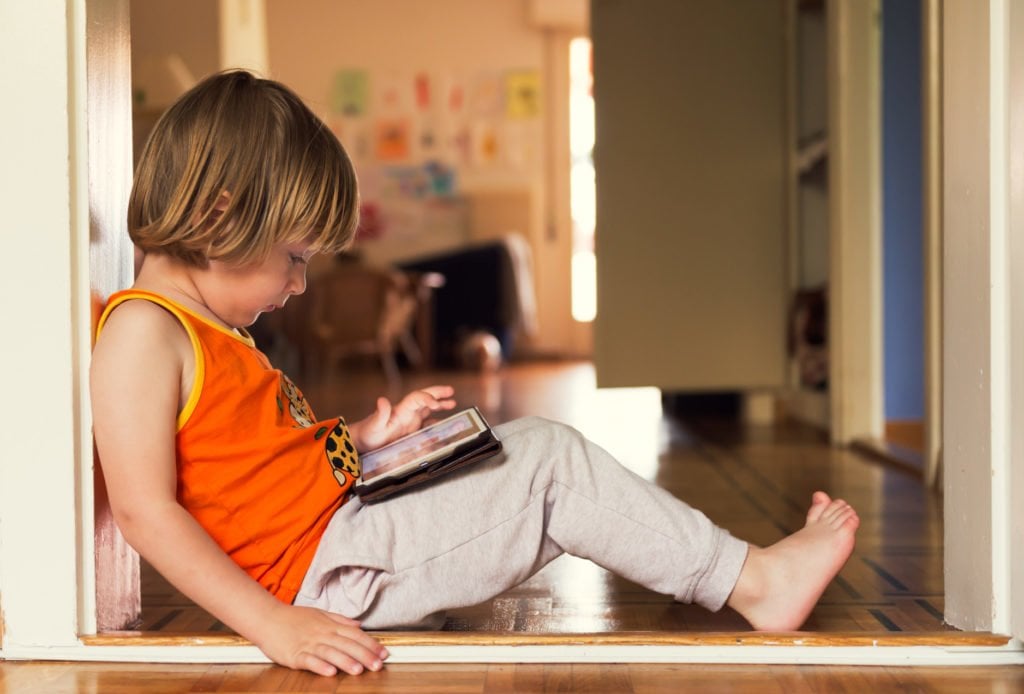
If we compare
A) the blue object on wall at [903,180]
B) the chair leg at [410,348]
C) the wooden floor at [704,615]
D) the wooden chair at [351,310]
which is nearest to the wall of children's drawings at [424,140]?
the chair leg at [410,348]

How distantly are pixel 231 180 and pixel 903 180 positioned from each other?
207 centimetres

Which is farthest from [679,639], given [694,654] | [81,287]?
[81,287]

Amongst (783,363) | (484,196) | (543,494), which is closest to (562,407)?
(783,363)

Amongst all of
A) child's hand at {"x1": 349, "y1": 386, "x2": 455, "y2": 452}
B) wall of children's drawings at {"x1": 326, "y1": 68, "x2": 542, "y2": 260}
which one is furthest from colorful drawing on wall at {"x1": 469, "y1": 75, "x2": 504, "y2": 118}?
child's hand at {"x1": 349, "y1": 386, "x2": 455, "y2": 452}

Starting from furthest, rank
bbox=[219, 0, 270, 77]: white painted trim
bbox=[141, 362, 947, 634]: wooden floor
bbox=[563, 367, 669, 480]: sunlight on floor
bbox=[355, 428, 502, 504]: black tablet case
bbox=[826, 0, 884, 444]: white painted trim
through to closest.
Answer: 1. bbox=[219, 0, 270, 77]: white painted trim
2. bbox=[826, 0, 884, 444]: white painted trim
3. bbox=[563, 367, 669, 480]: sunlight on floor
4. bbox=[141, 362, 947, 634]: wooden floor
5. bbox=[355, 428, 502, 504]: black tablet case

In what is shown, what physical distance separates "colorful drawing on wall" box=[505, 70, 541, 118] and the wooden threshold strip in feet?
20.6

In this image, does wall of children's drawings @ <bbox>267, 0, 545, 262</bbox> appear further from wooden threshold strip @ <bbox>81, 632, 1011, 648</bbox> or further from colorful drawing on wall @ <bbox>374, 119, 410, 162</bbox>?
wooden threshold strip @ <bbox>81, 632, 1011, 648</bbox>

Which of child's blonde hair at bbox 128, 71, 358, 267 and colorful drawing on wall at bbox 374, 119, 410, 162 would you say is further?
colorful drawing on wall at bbox 374, 119, 410, 162

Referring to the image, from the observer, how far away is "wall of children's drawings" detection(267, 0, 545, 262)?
22.7ft

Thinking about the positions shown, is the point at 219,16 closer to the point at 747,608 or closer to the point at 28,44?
→ the point at 28,44

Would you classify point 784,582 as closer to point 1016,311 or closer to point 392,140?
point 1016,311

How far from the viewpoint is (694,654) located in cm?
88

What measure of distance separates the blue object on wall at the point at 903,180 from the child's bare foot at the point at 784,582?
1.73 metres

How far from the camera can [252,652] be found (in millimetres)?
885
